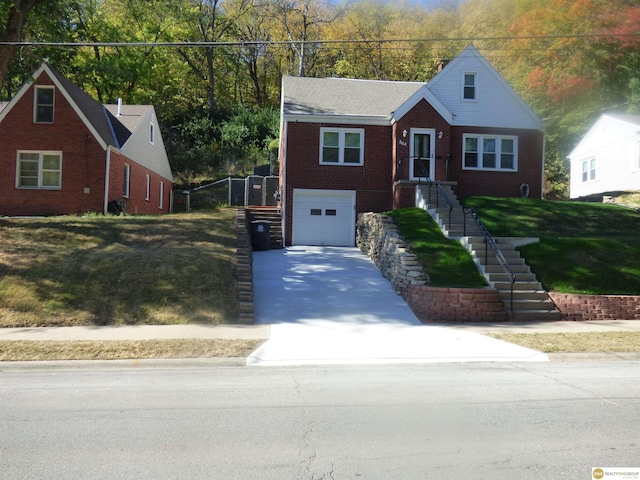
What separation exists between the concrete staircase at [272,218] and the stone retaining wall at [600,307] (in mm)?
11512

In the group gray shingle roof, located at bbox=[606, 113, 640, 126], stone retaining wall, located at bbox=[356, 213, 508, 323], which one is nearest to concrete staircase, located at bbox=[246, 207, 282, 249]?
stone retaining wall, located at bbox=[356, 213, 508, 323]

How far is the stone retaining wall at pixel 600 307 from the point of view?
1263 cm

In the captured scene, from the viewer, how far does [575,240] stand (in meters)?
15.4

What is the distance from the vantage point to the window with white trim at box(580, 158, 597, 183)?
115 ft

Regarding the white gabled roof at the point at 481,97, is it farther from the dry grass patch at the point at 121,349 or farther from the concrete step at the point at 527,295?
the dry grass patch at the point at 121,349

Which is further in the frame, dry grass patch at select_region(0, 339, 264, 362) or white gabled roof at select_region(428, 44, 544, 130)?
white gabled roof at select_region(428, 44, 544, 130)

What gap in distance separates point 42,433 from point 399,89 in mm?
23858

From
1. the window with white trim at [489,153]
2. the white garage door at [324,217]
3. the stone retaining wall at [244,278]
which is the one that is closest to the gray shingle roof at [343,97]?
the white garage door at [324,217]

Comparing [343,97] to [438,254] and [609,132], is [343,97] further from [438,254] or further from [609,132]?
[609,132]

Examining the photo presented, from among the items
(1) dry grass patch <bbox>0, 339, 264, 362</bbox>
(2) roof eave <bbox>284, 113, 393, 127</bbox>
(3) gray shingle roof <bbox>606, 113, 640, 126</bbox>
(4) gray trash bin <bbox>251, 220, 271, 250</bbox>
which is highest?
(3) gray shingle roof <bbox>606, 113, 640, 126</bbox>

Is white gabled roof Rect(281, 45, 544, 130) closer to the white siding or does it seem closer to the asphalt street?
the white siding

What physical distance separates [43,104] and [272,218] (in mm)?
11539

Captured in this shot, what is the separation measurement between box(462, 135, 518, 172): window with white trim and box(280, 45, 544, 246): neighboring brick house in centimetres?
5

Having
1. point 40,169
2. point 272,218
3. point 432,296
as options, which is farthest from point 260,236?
point 40,169
